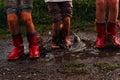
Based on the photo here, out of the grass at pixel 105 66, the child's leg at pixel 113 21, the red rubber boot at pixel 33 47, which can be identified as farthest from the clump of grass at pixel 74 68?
the child's leg at pixel 113 21

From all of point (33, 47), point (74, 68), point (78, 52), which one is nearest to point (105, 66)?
point (74, 68)

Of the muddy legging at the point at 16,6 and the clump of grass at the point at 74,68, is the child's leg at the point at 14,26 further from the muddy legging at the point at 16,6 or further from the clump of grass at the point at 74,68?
the clump of grass at the point at 74,68

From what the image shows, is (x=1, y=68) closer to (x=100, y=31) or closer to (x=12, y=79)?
(x=12, y=79)

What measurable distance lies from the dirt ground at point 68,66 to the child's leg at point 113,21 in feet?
0.60

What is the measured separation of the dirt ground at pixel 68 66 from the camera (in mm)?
5469

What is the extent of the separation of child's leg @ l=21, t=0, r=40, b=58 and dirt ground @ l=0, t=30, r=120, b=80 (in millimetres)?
144

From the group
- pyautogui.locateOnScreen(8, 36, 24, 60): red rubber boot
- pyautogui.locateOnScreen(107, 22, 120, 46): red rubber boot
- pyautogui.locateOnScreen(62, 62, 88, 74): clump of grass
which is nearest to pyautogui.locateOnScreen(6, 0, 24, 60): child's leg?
pyautogui.locateOnScreen(8, 36, 24, 60): red rubber boot

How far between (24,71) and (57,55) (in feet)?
3.05

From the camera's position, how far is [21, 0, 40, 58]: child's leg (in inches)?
246

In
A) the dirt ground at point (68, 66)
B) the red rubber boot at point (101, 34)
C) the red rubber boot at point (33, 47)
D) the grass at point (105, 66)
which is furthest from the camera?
the red rubber boot at point (101, 34)

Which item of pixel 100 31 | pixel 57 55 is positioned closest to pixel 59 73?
pixel 57 55

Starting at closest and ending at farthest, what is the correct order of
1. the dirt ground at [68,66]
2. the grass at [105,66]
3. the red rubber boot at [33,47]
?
the dirt ground at [68,66]
the grass at [105,66]
the red rubber boot at [33,47]

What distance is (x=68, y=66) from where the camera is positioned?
5875 mm

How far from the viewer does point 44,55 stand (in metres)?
6.55
